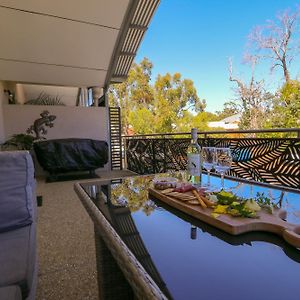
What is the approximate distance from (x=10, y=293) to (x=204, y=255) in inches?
27.3

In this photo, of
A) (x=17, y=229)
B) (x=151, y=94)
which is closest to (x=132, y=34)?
(x=17, y=229)

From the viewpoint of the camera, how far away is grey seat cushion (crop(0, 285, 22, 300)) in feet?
2.55

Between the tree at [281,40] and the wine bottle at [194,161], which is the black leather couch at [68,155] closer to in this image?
the wine bottle at [194,161]

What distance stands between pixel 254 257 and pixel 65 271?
1.41 m

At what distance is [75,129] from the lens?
5.82 metres

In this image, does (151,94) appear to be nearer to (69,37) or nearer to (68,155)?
(68,155)

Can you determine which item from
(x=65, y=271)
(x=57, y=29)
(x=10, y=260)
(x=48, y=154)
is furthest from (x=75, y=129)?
(x=10, y=260)

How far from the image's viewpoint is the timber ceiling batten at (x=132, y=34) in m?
3.60

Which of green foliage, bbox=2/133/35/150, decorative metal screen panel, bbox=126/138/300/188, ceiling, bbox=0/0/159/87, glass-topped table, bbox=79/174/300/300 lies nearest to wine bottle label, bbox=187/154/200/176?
glass-topped table, bbox=79/174/300/300

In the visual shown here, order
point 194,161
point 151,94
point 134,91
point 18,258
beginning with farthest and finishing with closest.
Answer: point 134,91 → point 151,94 → point 194,161 → point 18,258

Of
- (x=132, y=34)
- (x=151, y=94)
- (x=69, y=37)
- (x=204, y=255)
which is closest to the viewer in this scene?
(x=204, y=255)

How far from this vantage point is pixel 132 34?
13.9ft

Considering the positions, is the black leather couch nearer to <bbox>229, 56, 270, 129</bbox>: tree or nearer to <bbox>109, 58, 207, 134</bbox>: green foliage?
<bbox>229, 56, 270, 129</bbox>: tree

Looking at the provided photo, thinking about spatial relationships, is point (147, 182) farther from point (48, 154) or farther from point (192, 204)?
point (48, 154)
